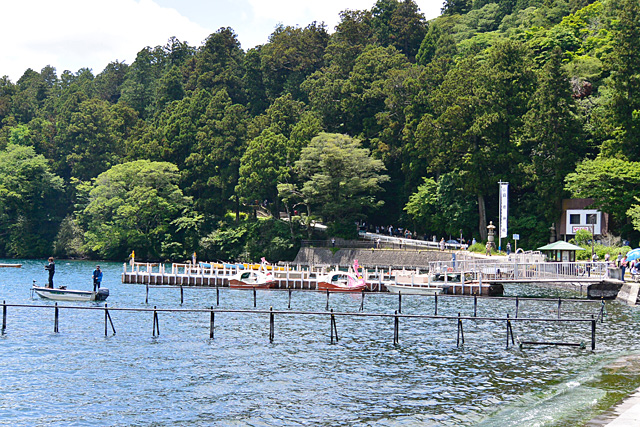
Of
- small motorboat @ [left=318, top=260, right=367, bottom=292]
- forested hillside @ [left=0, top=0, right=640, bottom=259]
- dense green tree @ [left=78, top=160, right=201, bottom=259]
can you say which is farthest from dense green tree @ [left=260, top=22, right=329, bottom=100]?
small motorboat @ [left=318, top=260, right=367, bottom=292]

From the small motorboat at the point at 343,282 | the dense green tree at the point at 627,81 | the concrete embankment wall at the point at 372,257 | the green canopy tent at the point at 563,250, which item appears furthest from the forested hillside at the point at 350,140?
the small motorboat at the point at 343,282

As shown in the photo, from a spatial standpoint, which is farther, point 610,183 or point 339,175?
point 339,175

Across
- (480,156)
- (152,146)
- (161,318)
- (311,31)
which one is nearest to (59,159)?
(152,146)

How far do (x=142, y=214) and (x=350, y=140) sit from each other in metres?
31.8

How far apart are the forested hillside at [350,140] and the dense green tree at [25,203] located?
0.29 metres

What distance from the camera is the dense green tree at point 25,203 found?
106938 mm

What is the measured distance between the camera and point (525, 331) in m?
36.4

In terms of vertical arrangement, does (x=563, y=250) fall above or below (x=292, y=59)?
below

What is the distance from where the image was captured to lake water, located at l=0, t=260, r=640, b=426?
2116cm

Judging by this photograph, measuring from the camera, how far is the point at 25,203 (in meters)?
108

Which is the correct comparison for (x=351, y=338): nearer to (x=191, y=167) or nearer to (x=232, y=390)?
(x=232, y=390)

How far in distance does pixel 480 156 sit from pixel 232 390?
5666 centimetres

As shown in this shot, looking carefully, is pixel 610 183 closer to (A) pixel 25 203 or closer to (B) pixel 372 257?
(B) pixel 372 257

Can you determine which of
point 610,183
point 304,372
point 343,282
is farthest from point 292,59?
point 304,372
